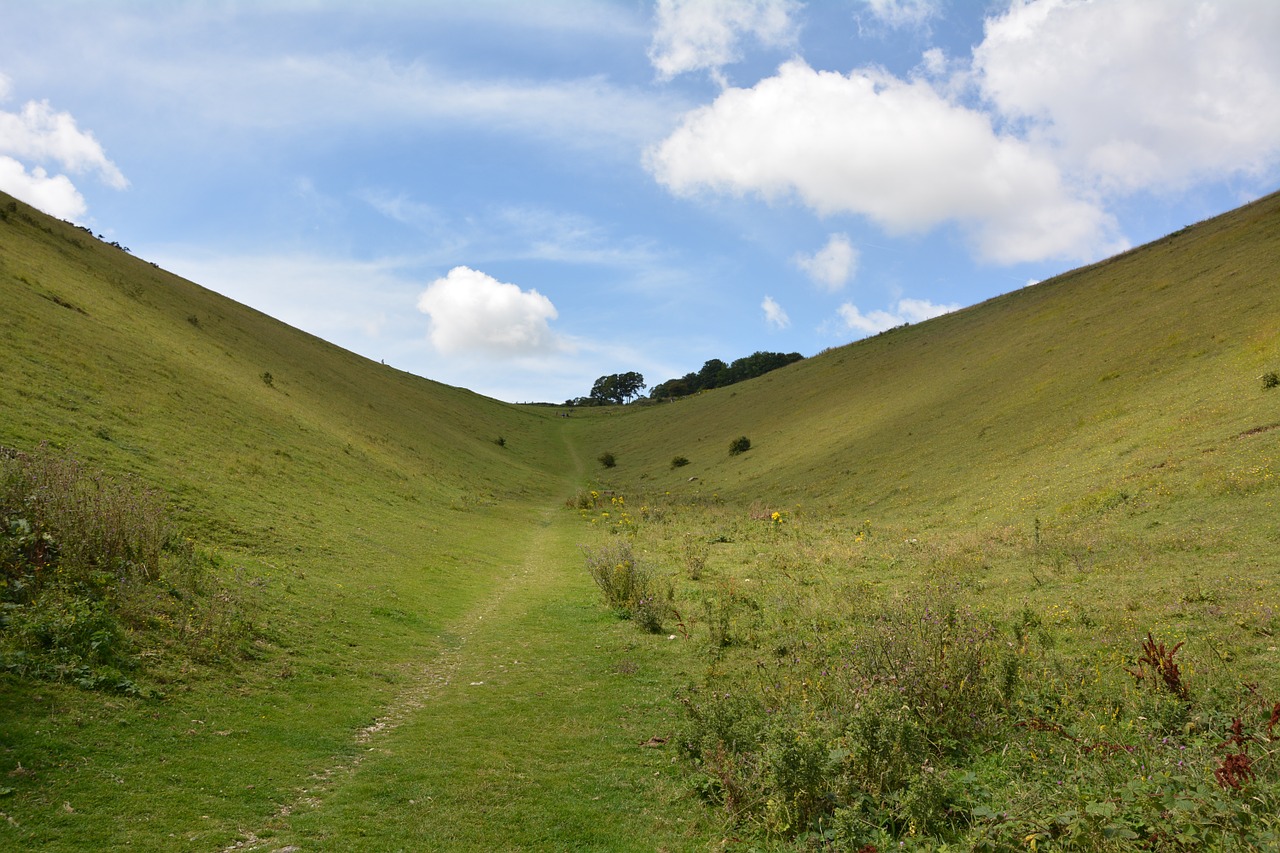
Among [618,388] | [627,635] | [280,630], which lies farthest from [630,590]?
[618,388]

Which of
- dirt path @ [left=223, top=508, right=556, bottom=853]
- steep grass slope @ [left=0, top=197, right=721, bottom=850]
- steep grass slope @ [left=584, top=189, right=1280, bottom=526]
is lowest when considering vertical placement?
dirt path @ [left=223, top=508, right=556, bottom=853]

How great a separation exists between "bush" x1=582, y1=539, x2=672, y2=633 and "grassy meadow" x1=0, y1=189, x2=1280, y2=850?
0.36 feet

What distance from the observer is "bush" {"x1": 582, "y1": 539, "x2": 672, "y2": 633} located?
15.3m

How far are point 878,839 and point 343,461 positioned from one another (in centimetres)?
3154

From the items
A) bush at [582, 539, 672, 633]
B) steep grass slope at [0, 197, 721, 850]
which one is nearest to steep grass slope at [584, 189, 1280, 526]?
bush at [582, 539, 672, 633]

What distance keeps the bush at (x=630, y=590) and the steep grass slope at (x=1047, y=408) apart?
14.0 metres

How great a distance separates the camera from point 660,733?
9.41 metres

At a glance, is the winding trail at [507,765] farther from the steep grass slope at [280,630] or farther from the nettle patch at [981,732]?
the nettle patch at [981,732]

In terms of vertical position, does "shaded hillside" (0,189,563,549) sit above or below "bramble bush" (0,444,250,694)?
above

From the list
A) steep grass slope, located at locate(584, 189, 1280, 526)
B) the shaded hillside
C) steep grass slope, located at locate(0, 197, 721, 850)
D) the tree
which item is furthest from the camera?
the tree

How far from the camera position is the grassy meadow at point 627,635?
20.4 ft

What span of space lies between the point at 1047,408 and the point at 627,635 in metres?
32.4

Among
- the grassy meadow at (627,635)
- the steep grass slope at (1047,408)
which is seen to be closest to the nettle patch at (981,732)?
the grassy meadow at (627,635)

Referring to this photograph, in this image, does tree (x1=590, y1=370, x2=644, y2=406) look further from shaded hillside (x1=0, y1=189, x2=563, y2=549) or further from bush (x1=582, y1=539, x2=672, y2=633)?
bush (x1=582, y1=539, x2=672, y2=633)
